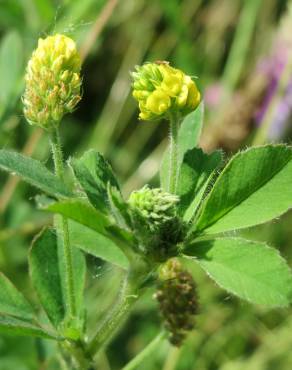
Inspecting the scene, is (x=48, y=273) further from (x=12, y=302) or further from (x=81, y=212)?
(x=81, y=212)

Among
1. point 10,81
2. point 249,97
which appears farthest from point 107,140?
point 10,81

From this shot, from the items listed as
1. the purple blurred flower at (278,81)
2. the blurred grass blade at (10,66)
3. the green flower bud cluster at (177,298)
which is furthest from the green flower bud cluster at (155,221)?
the purple blurred flower at (278,81)

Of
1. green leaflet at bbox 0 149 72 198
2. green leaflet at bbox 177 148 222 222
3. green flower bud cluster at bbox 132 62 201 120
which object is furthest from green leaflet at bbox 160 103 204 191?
green leaflet at bbox 0 149 72 198

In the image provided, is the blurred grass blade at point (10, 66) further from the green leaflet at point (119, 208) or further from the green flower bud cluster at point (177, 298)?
the green leaflet at point (119, 208)

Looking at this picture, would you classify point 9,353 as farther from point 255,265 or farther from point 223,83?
point 223,83

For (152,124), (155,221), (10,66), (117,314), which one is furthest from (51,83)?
(152,124)

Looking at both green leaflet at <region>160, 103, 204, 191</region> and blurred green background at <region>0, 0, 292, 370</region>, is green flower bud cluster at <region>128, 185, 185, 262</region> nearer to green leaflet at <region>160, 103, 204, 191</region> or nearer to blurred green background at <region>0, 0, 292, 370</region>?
green leaflet at <region>160, 103, 204, 191</region>
